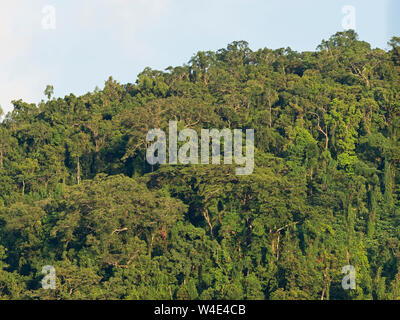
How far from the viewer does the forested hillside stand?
2325cm

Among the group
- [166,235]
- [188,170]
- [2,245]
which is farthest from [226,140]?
[2,245]

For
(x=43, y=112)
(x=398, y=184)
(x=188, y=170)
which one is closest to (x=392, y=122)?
(x=398, y=184)

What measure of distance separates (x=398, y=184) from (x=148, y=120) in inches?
318

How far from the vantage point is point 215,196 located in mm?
24875

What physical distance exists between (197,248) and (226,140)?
14.2ft

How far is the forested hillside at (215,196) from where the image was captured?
2325cm

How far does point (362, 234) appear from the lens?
82.3ft

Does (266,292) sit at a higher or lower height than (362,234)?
lower

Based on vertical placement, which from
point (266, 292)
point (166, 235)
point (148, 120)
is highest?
point (148, 120)

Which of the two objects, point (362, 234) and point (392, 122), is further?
point (392, 122)

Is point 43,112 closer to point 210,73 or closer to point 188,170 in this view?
point 210,73
